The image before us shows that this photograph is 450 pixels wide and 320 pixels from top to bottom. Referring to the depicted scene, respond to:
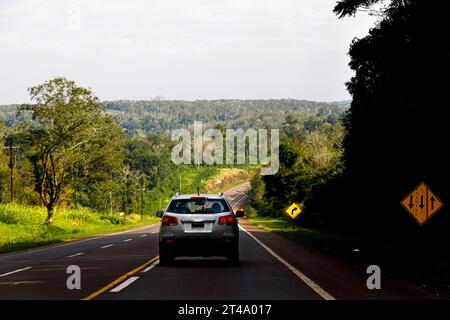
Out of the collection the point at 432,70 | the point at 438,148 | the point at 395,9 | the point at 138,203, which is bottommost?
the point at 138,203

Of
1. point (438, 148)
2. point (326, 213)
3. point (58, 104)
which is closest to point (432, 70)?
point (438, 148)

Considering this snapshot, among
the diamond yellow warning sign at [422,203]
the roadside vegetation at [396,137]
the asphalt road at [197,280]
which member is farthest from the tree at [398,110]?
the asphalt road at [197,280]

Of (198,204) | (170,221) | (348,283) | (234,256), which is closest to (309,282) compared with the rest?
(348,283)

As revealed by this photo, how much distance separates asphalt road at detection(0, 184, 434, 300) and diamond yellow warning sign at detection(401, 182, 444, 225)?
286 cm

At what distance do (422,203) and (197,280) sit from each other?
9.43m

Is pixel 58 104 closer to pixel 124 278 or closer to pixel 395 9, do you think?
pixel 395 9

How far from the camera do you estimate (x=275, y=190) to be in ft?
353

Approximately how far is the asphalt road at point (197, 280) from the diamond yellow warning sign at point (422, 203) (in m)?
2.86

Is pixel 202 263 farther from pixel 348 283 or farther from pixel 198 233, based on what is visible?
pixel 348 283

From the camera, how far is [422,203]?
71.8 ft

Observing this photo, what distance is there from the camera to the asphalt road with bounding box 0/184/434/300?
12.7 m

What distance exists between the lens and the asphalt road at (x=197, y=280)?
12.7 m
